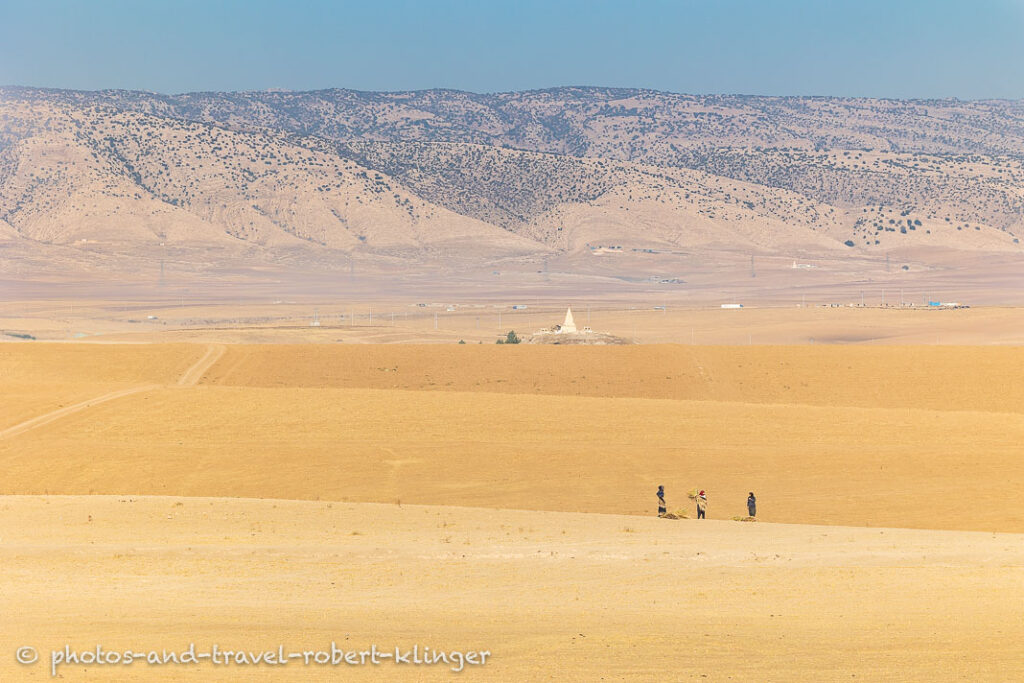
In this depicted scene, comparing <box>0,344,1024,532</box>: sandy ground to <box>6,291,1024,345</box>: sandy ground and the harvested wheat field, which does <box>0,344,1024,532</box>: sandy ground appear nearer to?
the harvested wheat field

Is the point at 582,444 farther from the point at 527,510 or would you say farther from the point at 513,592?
the point at 513,592

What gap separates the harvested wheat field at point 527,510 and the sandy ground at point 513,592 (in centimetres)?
6

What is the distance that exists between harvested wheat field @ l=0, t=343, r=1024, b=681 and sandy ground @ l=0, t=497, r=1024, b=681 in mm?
63

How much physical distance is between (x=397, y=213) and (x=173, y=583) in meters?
178

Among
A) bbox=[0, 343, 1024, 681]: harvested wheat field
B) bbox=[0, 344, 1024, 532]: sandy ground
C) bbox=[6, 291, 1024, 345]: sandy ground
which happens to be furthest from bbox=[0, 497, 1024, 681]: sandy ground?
bbox=[6, 291, 1024, 345]: sandy ground

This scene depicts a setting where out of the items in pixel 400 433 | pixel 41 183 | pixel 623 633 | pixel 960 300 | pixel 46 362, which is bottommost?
pixel 623 633

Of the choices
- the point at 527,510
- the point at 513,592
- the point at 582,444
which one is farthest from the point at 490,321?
the point at 513,592

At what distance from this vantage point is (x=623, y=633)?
548 inches

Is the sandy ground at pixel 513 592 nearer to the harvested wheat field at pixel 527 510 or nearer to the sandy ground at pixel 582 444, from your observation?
the harvested wheat field at pixel 527 510

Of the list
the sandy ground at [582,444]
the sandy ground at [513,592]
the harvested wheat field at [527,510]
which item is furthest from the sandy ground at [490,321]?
the sandy ground at [513,592]

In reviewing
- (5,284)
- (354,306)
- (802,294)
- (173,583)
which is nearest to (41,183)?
(5,284)

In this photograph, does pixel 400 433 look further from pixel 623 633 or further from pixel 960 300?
pixel 960 300

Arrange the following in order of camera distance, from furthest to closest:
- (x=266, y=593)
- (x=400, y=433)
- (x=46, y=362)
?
(x=46, y=362), (x=400, y=433), (x=266, y=593)

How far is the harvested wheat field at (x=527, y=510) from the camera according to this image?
44.9 feet
